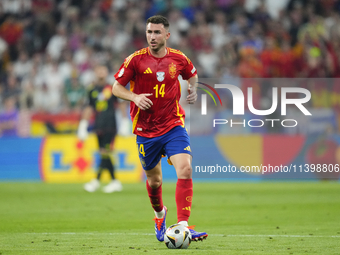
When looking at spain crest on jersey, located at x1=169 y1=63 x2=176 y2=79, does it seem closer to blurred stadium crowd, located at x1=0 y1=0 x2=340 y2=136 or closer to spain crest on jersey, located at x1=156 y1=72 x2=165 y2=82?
spain crest on jersey, located at x1=156 y1=72 x2=165 y2=82

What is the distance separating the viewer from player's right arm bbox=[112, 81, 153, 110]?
5828mm

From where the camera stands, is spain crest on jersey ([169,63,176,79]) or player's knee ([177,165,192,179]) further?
spain crest on jersey ([169,63,176,79])

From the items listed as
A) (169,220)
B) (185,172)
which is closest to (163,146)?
(185,172)

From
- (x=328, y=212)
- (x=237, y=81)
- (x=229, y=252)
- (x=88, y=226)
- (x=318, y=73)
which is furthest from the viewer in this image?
(x=318, y=73)

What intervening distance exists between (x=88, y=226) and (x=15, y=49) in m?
14.9

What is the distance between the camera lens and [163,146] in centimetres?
627

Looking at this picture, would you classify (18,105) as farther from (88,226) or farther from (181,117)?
(181,117)

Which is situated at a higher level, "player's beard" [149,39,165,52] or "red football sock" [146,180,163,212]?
"player's beard" [149,39,165,52]

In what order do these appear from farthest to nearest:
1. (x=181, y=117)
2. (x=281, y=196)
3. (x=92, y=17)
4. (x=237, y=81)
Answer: (x=92, y=17) < (x=237, y=81) < (x=281, y=196) < (x=181, y=117)

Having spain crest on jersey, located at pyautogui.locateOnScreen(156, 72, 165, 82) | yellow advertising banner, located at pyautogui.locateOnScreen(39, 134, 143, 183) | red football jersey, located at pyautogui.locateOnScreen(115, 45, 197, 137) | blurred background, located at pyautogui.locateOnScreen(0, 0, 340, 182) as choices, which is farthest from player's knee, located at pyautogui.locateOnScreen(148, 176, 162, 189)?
yellow advertising banner, located at pyautogui.locateOnScreen(39, 134, 143, 183)

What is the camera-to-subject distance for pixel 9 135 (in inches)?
645

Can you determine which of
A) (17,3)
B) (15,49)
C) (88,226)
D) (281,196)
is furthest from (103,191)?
(17,3)

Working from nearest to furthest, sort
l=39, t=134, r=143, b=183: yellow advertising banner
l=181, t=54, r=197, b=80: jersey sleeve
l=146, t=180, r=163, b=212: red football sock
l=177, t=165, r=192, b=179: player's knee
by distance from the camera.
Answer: l=177, t=165, r=192, b=179: player's knee
l=181, t=54, r=197, b=80: jersey sleeve
l=146, t=180, r=163, b=212: red football sock
l=39, t=134, r=143, b=183: yellow advertising banner

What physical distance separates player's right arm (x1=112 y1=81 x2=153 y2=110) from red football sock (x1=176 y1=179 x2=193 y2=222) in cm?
85
